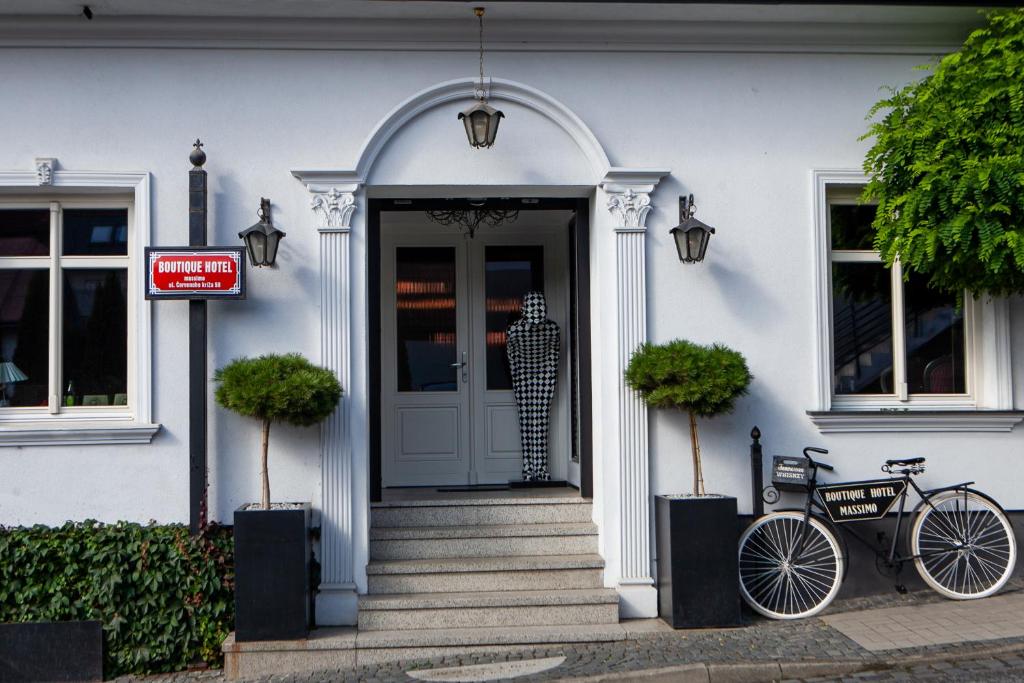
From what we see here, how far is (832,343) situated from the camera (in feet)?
24.6

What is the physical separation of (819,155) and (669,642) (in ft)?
12.1

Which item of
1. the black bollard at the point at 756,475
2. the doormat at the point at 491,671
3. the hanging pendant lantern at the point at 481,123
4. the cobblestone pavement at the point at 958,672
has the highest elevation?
the hanging pendant lantern at the point at 481,123

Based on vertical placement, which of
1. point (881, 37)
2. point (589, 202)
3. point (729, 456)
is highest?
point (881, 37)

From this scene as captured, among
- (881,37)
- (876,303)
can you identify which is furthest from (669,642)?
(881,37)

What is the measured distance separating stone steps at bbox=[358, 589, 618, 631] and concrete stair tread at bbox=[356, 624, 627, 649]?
0.06 meters

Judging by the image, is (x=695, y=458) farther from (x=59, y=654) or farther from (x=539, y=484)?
(x=59, y=654)

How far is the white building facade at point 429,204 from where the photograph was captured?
6.90 m

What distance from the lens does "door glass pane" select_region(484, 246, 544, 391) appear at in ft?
30.2

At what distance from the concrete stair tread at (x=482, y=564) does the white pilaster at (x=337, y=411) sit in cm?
→ 26

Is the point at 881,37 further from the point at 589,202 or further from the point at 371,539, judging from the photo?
the point at 371,539

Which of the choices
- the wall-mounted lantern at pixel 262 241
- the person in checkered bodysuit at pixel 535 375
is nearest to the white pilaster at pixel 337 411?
the wall-mounted lantern at pixel 262 241

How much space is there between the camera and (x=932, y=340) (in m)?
7.71

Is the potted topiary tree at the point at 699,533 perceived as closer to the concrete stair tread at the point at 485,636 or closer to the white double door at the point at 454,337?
the concrete stair tread at the point at 485,636

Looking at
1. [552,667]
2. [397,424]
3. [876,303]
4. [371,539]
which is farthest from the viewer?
[397,424]
